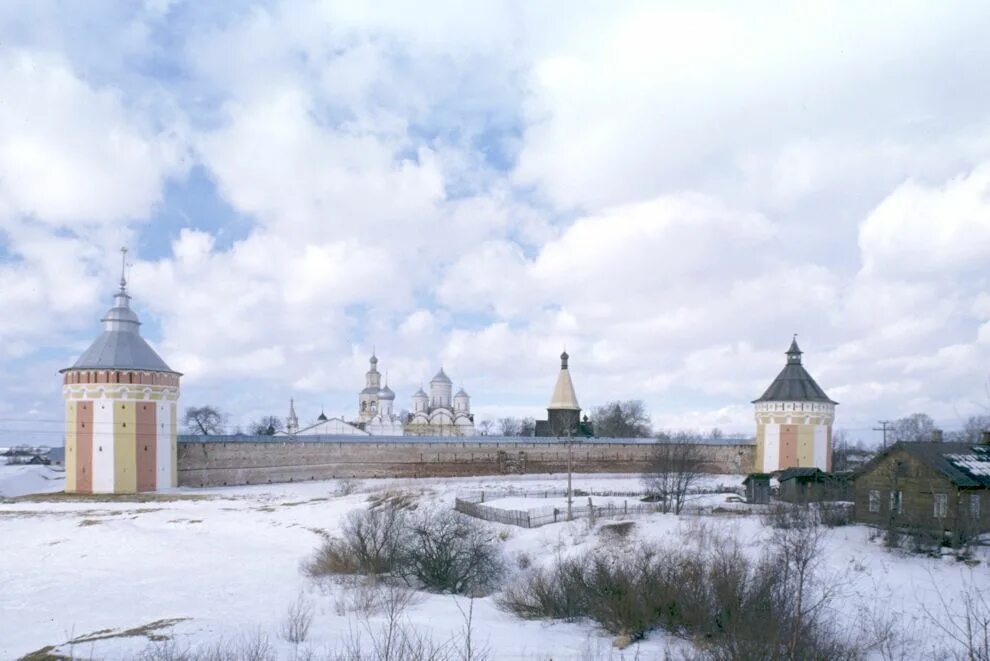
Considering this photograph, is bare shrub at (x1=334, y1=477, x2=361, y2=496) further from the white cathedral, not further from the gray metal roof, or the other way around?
the white cathedral

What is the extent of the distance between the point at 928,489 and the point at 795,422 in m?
21.9

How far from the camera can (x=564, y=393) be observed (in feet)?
188

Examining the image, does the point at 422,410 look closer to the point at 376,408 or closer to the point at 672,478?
the point at 376,408

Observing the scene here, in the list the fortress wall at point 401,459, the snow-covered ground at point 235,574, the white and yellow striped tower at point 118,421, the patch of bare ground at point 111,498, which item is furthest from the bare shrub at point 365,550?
the fortress wall at point 401,459

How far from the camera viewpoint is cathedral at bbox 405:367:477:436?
238 feet

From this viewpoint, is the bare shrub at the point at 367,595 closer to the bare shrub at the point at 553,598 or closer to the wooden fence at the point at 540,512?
the bare shrub at the point at 553,598

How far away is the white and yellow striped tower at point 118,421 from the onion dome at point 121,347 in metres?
0.05

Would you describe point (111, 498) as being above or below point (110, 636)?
below

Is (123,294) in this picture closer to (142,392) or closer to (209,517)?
(142,392)

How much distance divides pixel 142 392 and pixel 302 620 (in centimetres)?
2768

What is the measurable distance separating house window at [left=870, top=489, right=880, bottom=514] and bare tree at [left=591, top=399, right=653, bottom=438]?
5158cm

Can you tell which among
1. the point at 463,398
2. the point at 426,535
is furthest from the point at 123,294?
the point at 463,398

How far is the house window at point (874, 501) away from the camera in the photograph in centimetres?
2477

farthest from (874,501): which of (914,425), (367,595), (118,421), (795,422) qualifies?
(914,425)
